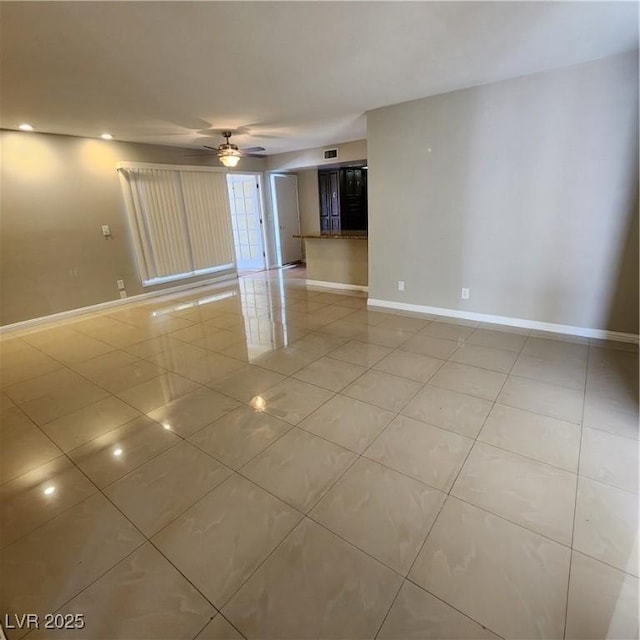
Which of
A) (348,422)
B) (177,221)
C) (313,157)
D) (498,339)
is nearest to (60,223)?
(177,221)

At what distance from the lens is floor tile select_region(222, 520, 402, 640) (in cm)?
120

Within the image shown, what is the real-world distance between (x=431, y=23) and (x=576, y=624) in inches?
123

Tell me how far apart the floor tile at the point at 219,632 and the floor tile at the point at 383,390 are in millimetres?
1512

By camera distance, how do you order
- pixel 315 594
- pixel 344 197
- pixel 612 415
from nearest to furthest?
pixel 315 594, pixel 612 415, pixel 344 197

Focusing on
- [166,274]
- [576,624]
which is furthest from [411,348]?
[166,274]

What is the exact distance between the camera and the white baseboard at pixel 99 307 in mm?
4544

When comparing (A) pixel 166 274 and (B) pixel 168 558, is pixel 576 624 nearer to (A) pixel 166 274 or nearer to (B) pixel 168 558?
(B) pixel 168 558

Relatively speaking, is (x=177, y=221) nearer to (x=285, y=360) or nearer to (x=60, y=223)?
(x=60, y=223)

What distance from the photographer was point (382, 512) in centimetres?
164

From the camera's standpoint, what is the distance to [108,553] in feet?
4.90

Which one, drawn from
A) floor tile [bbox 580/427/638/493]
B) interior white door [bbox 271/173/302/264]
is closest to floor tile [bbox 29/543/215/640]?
floor tile [bbox 580/427/638/493]

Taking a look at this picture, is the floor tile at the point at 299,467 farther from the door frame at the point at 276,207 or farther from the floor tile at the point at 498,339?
the door frame at the point at 276,207

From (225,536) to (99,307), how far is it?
4.85m

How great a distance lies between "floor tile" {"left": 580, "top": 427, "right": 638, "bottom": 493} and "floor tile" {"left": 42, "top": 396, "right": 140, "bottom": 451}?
2.83 metres
